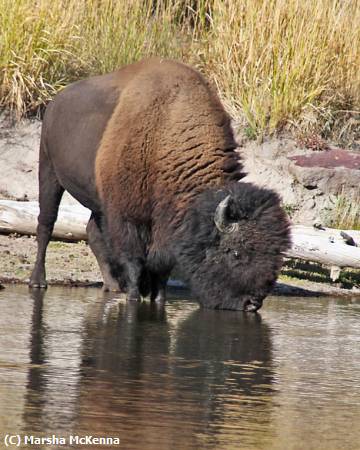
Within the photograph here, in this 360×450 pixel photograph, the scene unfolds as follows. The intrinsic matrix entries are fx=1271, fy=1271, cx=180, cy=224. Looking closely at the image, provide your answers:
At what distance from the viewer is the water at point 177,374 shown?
5.83 metres

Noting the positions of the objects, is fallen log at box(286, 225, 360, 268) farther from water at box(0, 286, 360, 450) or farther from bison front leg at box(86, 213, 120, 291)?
bison front leg at box(86, 213, 120, 291)

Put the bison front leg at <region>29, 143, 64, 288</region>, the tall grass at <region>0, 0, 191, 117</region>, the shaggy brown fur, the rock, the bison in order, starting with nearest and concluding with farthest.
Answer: the bison → the shaggy brown fur → the bison front leg at <region>29, 143, 64, 288</region> → the rock → the tall grass at <region>0, 0, 191, 117</region>

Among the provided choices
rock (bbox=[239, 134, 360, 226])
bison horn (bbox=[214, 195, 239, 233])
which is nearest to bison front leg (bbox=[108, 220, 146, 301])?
bison horn (bbox=[214, 195, 239, 233])

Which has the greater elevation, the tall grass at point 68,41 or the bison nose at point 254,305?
the tall grass at point 68,41

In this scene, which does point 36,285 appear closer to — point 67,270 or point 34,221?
point 67,270

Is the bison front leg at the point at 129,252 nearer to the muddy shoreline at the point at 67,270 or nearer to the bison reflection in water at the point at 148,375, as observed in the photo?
the bison reflection in water at the point at 148,375

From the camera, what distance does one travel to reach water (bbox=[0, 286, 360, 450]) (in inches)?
229

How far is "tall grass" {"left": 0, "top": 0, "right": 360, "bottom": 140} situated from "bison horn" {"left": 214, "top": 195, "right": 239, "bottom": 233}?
541 centimetres

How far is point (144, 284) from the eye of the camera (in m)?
10.6

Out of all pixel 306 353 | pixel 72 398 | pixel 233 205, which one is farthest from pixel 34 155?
pixel 72 398

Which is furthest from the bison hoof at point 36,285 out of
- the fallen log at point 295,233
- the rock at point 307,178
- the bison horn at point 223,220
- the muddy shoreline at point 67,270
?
the rock at point 307,178

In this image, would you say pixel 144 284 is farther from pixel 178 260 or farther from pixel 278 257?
pixel 278 257

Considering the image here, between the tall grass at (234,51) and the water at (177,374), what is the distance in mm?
5207

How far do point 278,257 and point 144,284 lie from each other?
4.28 feet
